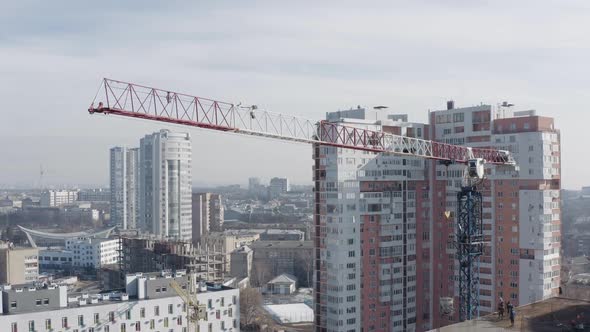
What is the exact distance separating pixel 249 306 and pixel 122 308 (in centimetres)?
1533

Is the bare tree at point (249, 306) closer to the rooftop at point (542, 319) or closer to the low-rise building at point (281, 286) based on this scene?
the low-rise building at point (281, 286)

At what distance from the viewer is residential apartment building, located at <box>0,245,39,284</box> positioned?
150 ft

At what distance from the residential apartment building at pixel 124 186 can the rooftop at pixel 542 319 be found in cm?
7855

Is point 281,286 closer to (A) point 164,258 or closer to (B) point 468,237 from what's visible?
(A) point 164,258

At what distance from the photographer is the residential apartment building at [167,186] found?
2781 inches

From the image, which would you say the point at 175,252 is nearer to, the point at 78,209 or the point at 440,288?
the point at 440,288

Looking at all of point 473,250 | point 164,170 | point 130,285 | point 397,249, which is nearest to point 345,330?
point 397,249

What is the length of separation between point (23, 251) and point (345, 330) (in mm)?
29628

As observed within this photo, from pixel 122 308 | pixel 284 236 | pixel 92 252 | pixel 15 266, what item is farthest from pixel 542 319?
pixel 284 236

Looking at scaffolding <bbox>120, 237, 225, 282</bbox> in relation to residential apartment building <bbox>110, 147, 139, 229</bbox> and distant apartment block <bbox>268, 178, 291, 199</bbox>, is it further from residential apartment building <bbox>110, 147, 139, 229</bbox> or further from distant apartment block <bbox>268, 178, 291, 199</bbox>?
distant apartment block <bbox>268, 178, 291, 199</bbox>

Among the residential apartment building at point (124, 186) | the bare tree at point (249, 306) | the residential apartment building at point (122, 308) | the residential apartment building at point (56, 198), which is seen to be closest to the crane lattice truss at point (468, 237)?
the residential apartment building at point (122, 308)

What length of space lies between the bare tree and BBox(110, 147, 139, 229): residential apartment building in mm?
50718

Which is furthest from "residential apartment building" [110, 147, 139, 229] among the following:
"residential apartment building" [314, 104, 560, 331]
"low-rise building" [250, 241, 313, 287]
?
"residential apartment building" [314, 104, 560, 331]

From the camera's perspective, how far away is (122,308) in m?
21.9
